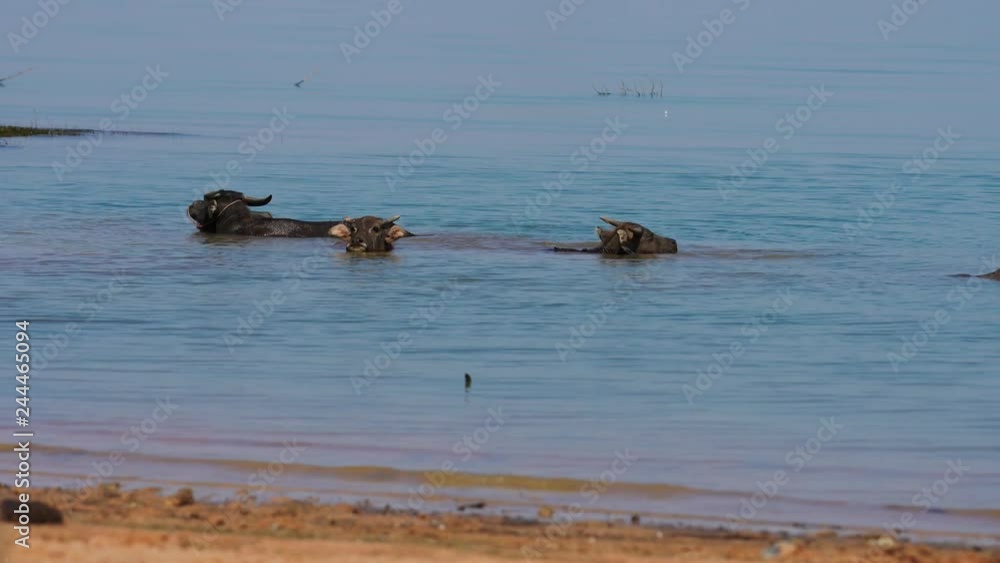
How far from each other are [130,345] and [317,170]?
622 inches

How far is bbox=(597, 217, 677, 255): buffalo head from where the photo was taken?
20383 mm

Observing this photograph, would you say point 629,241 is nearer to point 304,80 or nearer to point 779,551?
point 779,551

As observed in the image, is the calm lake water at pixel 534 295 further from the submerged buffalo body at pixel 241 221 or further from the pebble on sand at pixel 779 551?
the pebble on sand at pixel 779 551

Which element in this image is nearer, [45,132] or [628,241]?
[628,241]

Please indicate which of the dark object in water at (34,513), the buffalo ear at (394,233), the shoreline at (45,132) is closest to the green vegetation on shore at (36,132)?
the shoreline at (45,132)

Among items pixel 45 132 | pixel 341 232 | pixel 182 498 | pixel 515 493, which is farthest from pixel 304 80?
pixel 182 498

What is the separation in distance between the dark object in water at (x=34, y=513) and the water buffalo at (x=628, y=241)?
12500mm

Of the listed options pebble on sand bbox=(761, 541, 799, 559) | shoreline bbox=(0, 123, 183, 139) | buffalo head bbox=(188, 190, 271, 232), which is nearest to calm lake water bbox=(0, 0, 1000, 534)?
buffalo head bbox=(188, 190, 271, 232)

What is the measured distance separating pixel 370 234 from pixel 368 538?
1257 cm

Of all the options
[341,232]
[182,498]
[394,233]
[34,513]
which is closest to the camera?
[34,513]

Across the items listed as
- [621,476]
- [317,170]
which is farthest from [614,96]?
[621,476]

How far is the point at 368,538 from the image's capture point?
8484 mm

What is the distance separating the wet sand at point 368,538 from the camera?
7816 mm

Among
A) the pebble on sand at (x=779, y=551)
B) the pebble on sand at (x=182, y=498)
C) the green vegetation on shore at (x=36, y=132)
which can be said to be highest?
the green vegetation on shore at (x=36, y=132)
